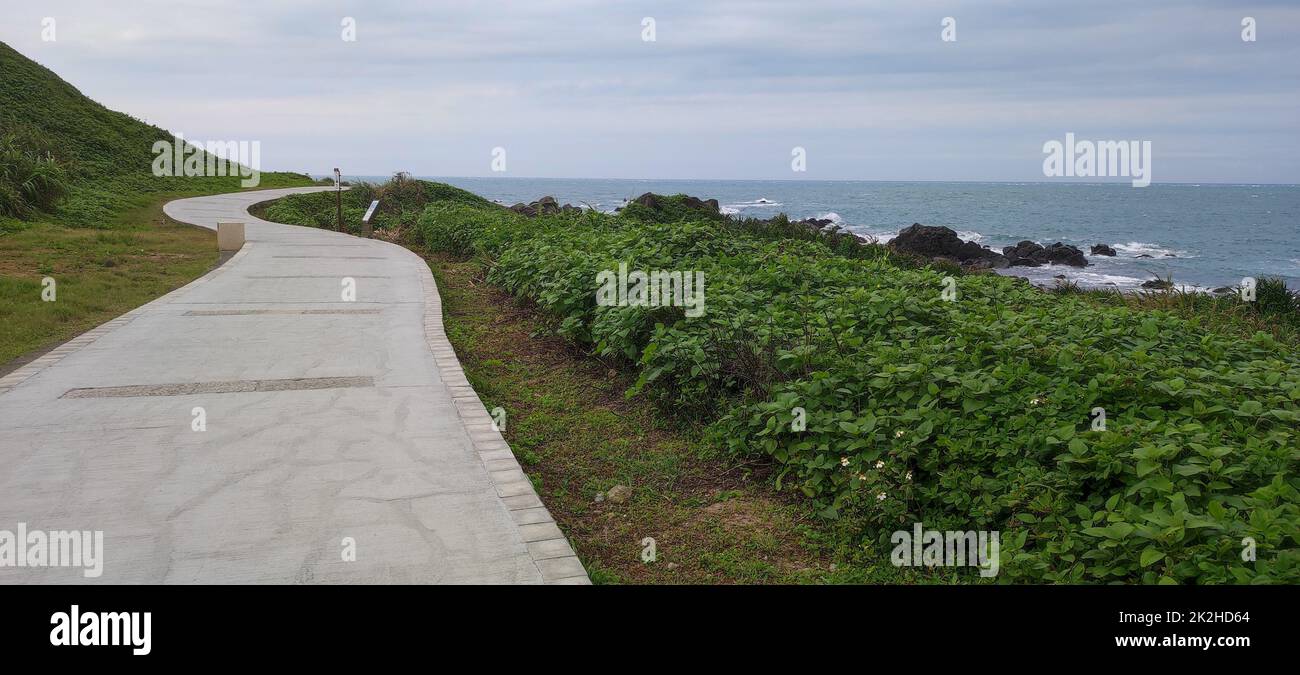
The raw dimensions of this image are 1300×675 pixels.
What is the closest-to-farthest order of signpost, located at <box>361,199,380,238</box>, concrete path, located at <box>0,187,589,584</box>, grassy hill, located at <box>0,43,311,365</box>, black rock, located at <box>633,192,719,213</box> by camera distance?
concrete path, located at <box>0,187,589,584</box>, grassy hill, located at <box>0,43,311,365</box>, signpost, located at <box>361,199,380,238</box>, black rock, located at <box>633,192,719,213</box>

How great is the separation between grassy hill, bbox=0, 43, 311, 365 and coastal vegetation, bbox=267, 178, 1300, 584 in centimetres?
620

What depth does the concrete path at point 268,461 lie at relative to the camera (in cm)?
402

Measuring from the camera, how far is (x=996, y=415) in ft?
16.1

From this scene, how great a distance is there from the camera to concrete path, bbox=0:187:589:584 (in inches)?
158

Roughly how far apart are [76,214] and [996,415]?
22516 mm

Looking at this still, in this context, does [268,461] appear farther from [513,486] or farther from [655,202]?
[655,202]

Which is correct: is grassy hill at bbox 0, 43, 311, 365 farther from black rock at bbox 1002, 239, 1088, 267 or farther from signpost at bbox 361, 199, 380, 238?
black rock at bbox 1002, 239, 1088, 267

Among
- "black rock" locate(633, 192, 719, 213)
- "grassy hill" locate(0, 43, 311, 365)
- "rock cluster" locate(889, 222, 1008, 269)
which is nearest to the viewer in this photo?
"grassy hill" locate(0, 43, 311, 365)

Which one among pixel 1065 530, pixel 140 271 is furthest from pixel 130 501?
pixel 140 271

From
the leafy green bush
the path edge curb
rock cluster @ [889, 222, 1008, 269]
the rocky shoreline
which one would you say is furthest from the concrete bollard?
rock cluster @ [889, 222, 1008, 269]

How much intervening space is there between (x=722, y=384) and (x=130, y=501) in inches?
154

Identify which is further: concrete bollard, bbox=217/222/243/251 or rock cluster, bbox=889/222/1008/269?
rock cluster, bbox=889/222/1008/269

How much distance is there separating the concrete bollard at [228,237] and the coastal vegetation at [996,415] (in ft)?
37.4
